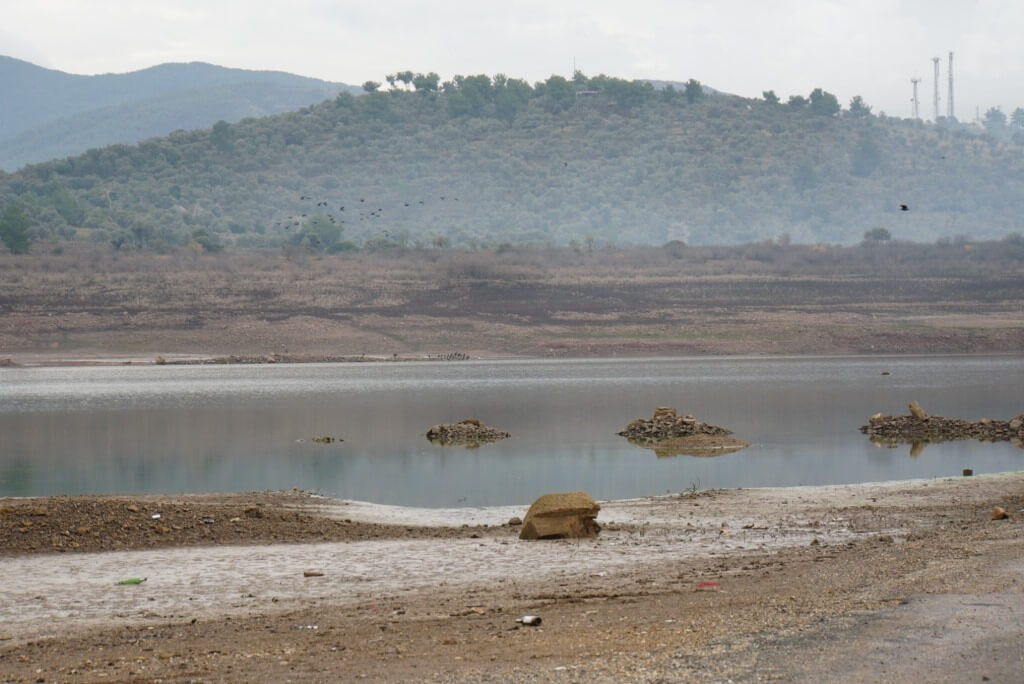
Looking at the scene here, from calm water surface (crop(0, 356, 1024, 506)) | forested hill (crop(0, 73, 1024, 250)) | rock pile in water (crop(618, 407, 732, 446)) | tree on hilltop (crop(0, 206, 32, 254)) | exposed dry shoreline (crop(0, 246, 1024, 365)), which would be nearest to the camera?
calm water surface (crop(0, 356, 1024, 506))

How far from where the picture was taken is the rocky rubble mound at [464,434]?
29.9 m

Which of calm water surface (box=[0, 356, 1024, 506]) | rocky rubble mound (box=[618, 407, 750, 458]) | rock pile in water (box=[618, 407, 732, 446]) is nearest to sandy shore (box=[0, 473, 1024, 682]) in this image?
calm water surface (box=[0, 356, 1024, 506])

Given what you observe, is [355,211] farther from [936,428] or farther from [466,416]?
[936,428]

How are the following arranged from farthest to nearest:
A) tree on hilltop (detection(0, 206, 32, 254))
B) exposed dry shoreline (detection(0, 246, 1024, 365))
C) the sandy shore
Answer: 1. tree on hilltop (detection(0, 206, 32, 254))
2. exposed dry shoreline (detection(0, 246, 1024, 365))
3. the sandy shore

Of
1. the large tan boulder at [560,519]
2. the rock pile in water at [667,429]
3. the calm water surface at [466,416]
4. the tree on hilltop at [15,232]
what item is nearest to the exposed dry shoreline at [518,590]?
the large tan boulder at [560,519]

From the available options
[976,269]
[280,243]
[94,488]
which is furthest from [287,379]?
[280,243]

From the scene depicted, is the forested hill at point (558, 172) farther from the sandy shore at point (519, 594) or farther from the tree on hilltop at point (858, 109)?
the sandy shore at point (519, 594)

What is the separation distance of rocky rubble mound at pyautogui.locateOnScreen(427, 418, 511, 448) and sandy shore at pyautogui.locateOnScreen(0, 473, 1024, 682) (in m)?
10.7

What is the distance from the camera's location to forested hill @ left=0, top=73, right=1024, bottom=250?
15562 cm

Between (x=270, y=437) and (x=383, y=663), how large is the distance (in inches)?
908

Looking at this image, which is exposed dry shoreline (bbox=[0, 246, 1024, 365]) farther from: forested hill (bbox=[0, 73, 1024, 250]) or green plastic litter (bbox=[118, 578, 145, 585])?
forested hill (bbox=[0, 73, 1024, 250])

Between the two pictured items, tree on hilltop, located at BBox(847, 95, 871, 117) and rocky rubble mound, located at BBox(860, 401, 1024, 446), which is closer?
rocky rubble mound, located at BBox(860, 401, 1024, 446)

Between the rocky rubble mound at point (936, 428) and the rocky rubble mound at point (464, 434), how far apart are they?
870 cm

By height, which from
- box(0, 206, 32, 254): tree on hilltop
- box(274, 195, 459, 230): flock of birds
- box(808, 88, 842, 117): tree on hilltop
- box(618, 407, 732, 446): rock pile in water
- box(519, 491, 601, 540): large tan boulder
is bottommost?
box(618, 407, 732, 446): rock pile in water
